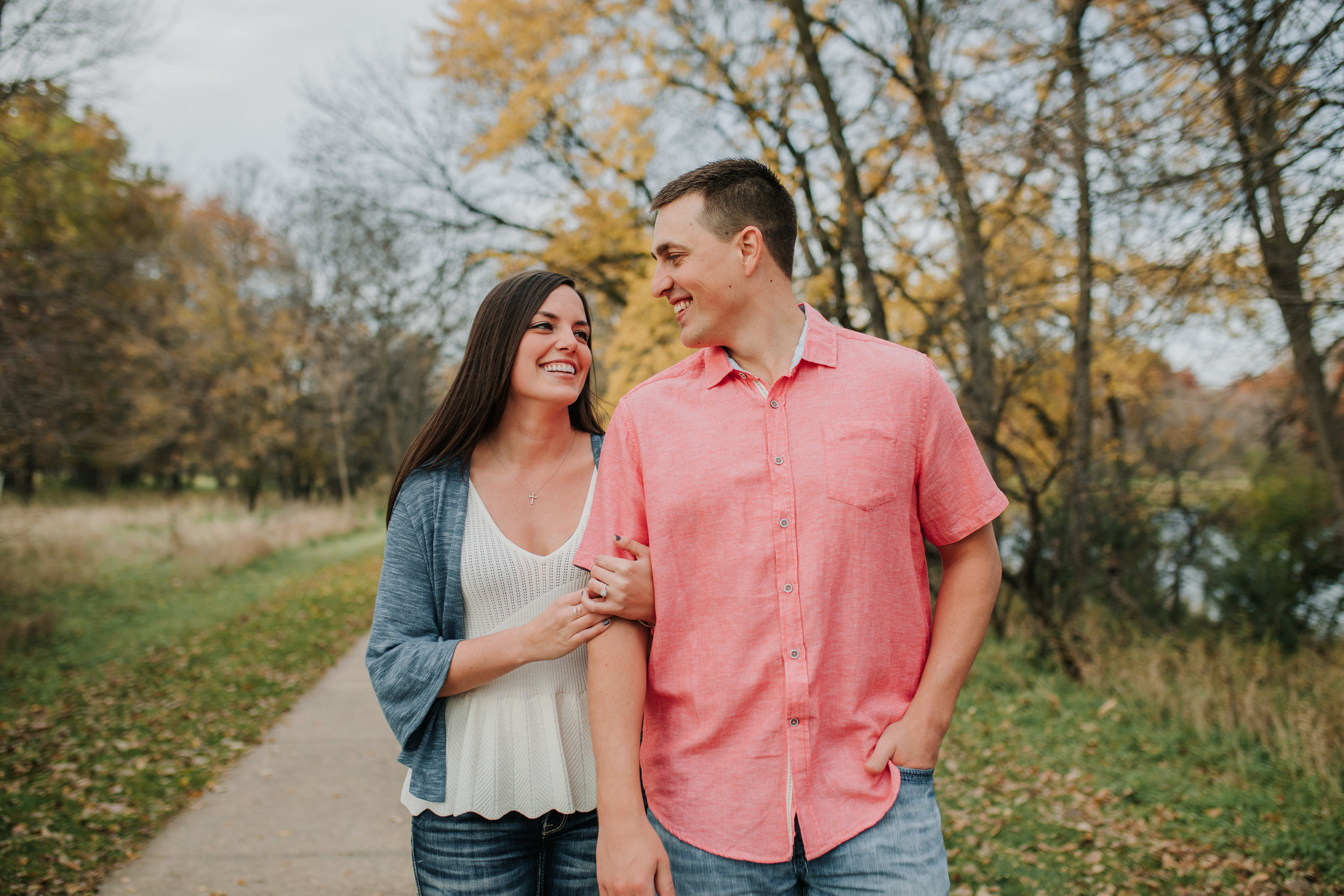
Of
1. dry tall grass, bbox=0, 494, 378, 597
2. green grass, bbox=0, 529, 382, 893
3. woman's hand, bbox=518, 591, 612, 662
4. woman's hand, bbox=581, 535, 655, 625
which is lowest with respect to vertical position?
green grass, bbox=0, 529, 382, 893

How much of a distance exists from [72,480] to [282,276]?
12.2 metres

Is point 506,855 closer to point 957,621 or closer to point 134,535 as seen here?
point 957,621

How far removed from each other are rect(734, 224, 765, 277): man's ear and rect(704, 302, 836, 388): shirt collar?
156mm

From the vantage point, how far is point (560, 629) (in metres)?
1.77

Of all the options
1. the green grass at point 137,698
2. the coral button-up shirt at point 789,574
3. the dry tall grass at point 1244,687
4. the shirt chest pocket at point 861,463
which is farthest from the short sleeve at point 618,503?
the dry tall grass at point 1244,687

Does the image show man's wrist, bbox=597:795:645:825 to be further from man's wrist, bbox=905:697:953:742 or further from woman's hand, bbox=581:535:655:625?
man's wrist, bbox=905:697:953:742

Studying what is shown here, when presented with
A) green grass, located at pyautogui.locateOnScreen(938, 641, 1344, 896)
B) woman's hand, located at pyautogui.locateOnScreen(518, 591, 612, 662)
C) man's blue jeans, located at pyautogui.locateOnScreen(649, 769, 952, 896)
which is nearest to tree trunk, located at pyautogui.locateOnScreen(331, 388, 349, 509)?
green grass, located at pyautogui.locateOnScreen(938, 641, 1344, 896)

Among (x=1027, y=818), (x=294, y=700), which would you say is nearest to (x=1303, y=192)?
(x=1027, y=818)

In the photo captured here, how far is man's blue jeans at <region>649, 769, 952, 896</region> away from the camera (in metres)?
1.48

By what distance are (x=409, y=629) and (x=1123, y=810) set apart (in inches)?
165

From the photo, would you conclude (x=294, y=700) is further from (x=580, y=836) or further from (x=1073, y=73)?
(x=1073, y=73)

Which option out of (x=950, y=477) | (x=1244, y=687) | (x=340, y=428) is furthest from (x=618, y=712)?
(x=340, y=428)

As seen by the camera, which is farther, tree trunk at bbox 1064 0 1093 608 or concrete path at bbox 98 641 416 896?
tree trunk at bbox 1064 0 1093 608

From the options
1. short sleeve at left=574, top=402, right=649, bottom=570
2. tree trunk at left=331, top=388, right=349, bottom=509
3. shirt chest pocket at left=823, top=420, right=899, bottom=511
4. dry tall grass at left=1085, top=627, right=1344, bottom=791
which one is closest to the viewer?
shirt chest pocket at left=823, top=420, right=899, bottom=511
